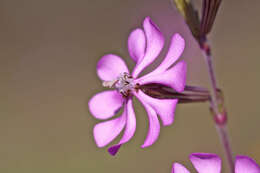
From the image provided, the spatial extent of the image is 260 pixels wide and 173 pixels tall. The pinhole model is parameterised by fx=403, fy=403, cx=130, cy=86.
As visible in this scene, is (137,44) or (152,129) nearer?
(152,129)

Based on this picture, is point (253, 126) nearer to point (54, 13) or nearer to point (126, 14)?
point (126, 14)

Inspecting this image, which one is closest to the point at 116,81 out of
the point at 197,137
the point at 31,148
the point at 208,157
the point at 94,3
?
the point at 208,157

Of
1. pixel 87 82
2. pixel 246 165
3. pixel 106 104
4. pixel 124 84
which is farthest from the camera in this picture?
pixel 87 82

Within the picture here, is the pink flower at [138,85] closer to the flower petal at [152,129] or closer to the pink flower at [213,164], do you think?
the flower petal at [152,129]

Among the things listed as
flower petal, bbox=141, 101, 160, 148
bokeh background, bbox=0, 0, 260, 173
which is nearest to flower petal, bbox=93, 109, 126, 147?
flower petal, bbox=141, 101, 160, 148

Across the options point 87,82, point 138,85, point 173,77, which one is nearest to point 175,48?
point 173,77

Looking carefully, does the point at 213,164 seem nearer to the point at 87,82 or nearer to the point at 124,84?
the point at 124,84

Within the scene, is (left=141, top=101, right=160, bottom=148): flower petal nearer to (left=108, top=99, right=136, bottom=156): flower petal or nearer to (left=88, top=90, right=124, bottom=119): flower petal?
(left=108, top=99, right=136, bottom=156): flower petal
